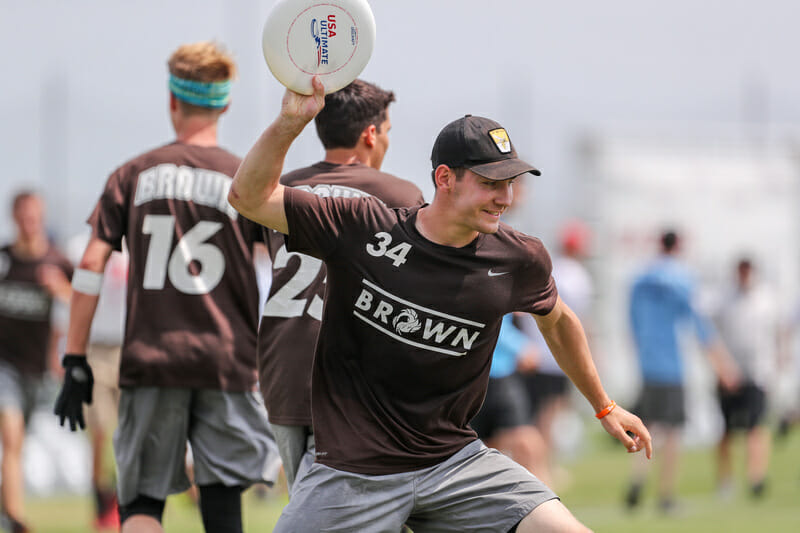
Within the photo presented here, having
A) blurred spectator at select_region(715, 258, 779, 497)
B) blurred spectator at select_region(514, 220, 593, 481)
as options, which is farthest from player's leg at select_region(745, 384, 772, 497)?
blurred spectator at select_region(514, 220, 593, 481)

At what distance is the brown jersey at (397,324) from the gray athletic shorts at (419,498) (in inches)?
1.9

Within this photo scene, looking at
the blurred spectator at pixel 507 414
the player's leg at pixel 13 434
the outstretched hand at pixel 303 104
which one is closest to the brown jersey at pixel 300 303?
the outstretched hand at pixel 303 104

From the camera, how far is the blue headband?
16.4 ft

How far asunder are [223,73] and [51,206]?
26503mm

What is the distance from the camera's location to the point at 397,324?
3.79 m

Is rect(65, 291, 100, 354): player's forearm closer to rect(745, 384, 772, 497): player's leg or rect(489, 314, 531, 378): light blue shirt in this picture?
rect(489, 314, 531, 378): light blue shirt

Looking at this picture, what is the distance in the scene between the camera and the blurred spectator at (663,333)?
34.3ft

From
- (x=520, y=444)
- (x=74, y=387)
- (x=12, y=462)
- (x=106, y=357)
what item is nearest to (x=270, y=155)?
(x=74, y=387)

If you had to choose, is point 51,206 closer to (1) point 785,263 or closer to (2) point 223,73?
(1) point 785,263

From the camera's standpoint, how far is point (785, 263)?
66.7ft

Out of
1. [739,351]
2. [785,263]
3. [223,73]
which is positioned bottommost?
[785,263]

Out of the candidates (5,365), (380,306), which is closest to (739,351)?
(5,365)

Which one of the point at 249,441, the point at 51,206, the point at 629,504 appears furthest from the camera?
the point at 51,206

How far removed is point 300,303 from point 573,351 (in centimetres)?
107
